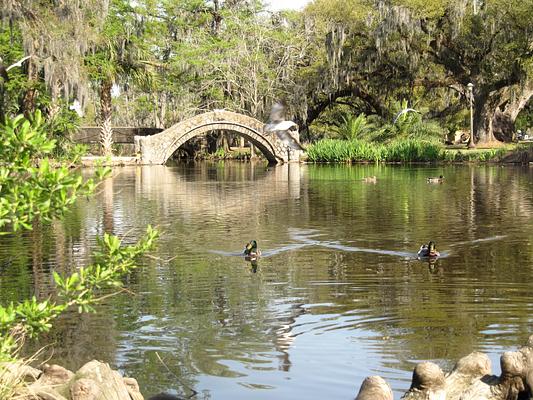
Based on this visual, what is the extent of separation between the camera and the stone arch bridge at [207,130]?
5850 cm

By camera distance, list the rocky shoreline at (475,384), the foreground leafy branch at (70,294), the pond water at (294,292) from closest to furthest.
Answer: the foreground leafy branch at (70,294), the rocky shoreline at (475,384), the pond water at (294,292)

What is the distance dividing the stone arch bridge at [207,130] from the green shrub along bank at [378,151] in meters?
1.92

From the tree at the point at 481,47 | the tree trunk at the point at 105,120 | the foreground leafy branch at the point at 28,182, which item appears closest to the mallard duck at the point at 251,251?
the foreground leafy branch at the point at 28,182

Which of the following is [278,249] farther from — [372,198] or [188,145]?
[188,145]

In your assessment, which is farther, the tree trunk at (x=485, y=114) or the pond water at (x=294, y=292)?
the tree trunk at (x=485, y=114)

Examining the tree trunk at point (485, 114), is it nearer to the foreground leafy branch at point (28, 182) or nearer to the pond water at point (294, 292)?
the pond water at point (294, 292)

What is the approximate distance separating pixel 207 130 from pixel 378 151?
37.3 feet

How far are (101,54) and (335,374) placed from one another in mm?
48798

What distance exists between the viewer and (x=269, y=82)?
6506cm

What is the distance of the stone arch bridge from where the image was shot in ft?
192

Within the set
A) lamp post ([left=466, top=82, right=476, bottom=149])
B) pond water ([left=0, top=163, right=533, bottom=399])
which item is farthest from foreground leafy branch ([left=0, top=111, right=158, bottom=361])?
lamp post ([left=466, top=82, right=476, bottom=149])

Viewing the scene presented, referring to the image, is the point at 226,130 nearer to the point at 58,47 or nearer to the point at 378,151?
the point at 378,151

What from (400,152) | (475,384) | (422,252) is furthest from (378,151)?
(475,384)

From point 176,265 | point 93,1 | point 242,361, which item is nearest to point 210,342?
point 242,361
